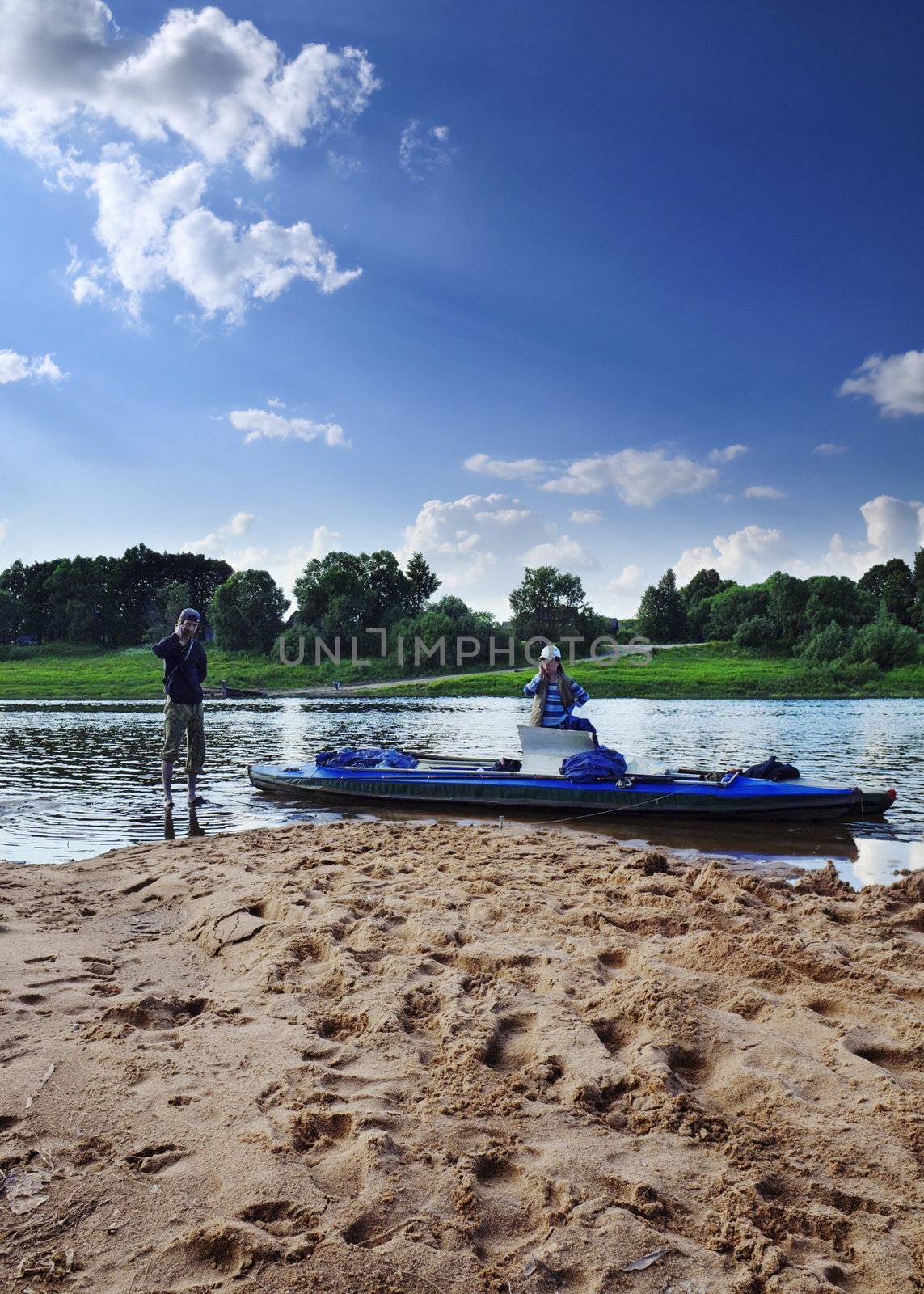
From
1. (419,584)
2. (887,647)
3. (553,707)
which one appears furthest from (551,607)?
(553,707)

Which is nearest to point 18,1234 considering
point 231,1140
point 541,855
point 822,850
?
point 231,1140

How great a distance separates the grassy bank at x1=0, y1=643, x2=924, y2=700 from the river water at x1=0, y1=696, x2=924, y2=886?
6.46 metres

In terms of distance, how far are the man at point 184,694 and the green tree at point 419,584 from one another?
279ft

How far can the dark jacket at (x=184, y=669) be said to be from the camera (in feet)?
37.3

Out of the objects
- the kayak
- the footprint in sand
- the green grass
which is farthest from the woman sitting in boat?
the green grass

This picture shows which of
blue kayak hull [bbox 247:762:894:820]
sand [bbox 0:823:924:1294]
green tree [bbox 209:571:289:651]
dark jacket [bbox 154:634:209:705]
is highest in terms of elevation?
green tree [bbox 209:571:289:651]

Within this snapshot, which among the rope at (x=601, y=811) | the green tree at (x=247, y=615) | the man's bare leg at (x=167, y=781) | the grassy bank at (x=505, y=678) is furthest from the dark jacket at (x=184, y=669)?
the green tree at (x=247, y=615)

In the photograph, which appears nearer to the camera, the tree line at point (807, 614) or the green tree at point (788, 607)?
the tree line at point (807, 614)

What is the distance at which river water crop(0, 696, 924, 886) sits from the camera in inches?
444

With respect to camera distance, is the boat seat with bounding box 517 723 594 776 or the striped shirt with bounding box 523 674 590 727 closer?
the boat seat with bounding box 517 723 594 776

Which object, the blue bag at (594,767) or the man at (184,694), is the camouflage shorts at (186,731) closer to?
the man at (184,694)

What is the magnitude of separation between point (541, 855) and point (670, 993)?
4872 millimetres

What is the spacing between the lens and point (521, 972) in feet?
16.2

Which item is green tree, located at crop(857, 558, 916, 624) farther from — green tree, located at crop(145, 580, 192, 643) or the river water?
green tree, located at crop(145, 580, 192, 643)
